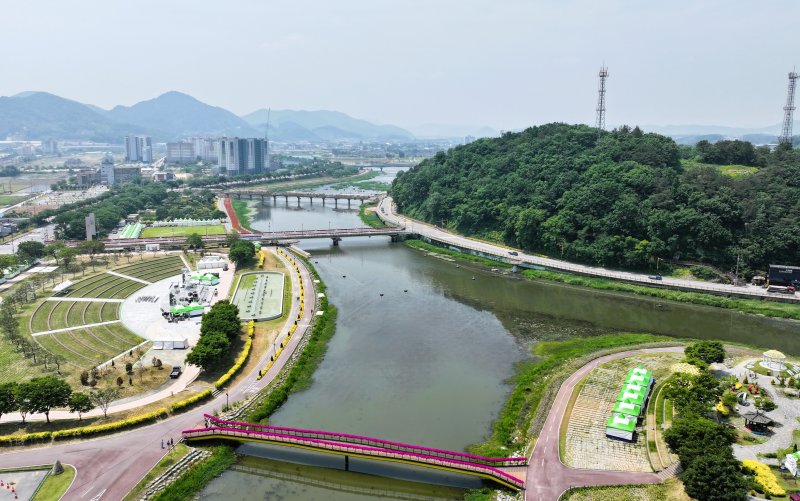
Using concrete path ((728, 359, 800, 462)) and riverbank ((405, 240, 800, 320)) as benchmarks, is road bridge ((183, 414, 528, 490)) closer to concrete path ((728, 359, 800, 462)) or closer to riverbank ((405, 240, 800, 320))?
concrete path ((728, 359, 800, 462))

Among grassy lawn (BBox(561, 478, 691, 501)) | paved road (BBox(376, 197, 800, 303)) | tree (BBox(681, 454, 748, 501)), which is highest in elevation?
paved road (BBox(376, 197, 800, 303))

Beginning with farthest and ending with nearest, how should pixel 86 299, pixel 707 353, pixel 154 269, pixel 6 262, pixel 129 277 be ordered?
pixel 154 269
pixel 129 277
pixel 6 262
pixel 86 299
pixel 707 353

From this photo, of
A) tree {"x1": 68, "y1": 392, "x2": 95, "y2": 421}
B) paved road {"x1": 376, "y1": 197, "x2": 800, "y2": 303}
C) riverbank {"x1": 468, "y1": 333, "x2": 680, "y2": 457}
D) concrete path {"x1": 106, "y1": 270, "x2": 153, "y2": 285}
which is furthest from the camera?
concrete path {"x1": 106, "y1": 270, "x2": 153, "y2": 285}

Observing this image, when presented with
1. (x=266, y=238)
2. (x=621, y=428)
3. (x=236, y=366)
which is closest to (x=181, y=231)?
(x=266, y=238)

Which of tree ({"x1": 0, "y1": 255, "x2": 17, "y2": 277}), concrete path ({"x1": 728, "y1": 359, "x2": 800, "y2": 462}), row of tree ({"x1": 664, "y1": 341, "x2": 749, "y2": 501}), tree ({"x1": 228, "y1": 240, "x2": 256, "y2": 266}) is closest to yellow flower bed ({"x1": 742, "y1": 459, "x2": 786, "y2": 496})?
row of tree ({"x1": 664, "y1": 341, "x2": 749, "y2": 501})

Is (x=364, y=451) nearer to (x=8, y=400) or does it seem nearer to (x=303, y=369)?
(x=303, y=369)

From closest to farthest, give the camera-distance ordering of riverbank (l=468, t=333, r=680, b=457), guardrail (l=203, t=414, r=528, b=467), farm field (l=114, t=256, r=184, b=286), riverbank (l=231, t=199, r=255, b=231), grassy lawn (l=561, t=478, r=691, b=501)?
grassy lawn (l=561, t=478, r=691, b=501), guardrail (l=203, t=414, r=528, b=467), riverbank (l=468, t=333, r=680, b=457), farm field (l=114, t=256, r=184, b=286), riverbank (l=231, t=199, r=255, b=231)

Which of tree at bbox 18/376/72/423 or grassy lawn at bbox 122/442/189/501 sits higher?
tree at bbox 18/376/72/423

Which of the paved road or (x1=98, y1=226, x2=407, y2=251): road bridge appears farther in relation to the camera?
(x1=98, y1=226, x2=407, y2=251): road bridge
